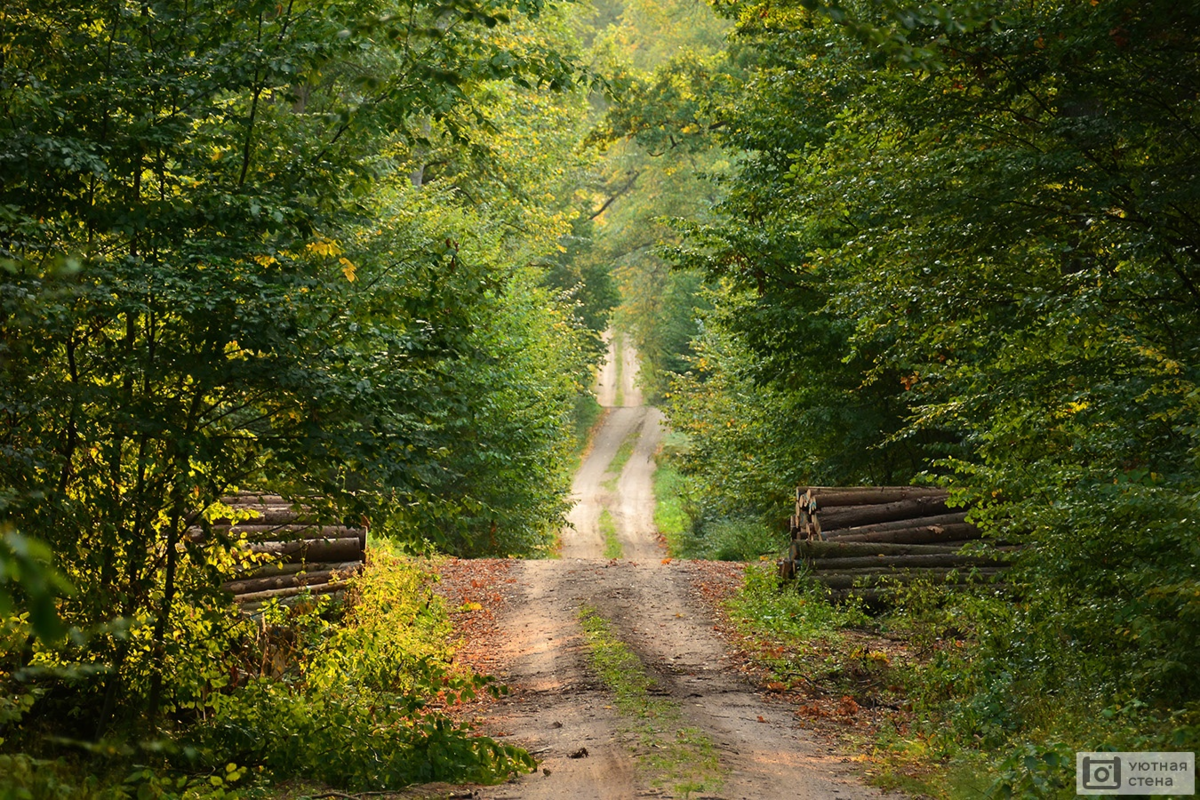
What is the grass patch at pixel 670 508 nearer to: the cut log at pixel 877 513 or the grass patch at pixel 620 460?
the grass patch at pixel 620 460

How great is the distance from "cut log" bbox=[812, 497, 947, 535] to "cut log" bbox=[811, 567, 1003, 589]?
0.96m

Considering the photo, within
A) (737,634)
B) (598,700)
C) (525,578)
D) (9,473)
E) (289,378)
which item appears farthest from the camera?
(525,578)

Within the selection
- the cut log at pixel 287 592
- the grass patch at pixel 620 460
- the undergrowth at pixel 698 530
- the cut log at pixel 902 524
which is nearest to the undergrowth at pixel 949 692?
the cut log at pixel 902 524

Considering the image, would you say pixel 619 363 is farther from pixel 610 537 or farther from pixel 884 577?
pixel 884 577

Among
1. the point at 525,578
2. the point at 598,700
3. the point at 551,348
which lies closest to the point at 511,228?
the point at 551,348

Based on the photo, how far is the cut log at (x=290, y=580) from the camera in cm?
1155

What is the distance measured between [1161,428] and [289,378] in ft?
21.6

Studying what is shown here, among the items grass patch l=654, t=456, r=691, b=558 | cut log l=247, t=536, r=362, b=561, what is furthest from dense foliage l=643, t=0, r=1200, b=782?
grass patch l=654, t=456, r=691, b=558

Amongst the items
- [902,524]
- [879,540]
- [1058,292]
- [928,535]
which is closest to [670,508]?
[902,524]

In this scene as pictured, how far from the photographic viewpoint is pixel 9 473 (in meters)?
5.86

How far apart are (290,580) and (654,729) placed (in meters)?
5.63

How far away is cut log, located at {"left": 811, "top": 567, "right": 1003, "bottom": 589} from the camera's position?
13.6m

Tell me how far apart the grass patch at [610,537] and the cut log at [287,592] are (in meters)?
22.0

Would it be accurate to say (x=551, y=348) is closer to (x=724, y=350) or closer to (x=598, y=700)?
(x=724, y=350)
